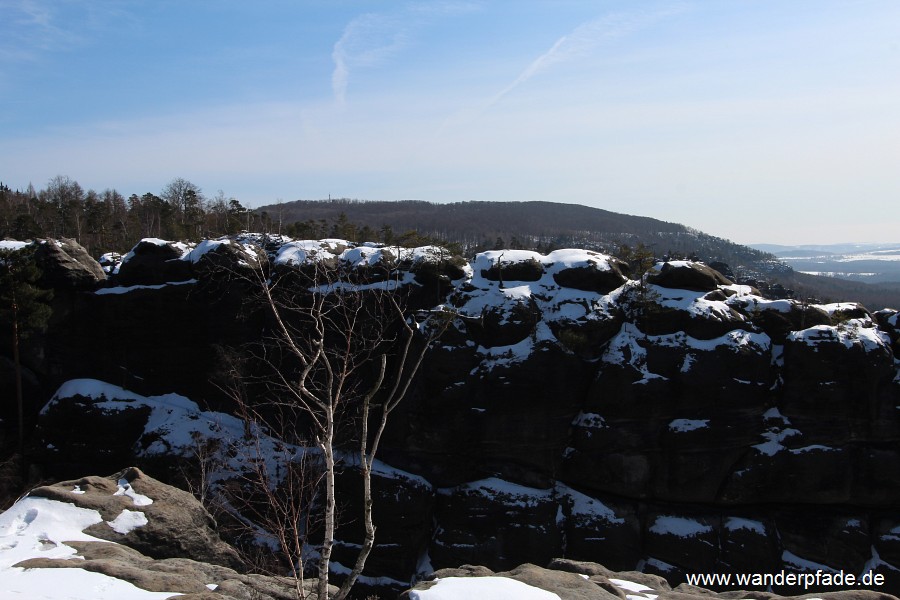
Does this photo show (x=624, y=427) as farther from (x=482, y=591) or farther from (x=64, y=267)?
(x=64, y=267)

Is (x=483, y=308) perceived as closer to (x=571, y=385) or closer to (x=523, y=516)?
(x=571, y=385)

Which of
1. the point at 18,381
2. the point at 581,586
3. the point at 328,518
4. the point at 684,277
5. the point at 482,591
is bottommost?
the point at 18,381

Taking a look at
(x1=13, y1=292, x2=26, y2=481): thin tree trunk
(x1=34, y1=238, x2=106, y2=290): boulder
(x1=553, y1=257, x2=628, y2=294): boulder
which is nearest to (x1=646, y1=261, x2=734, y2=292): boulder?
(x1=553, y1=257, x2=628, y2=294): boulder

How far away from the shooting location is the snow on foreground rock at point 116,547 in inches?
383

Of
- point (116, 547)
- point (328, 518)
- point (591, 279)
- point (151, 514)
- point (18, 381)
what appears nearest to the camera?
point (328, 518)

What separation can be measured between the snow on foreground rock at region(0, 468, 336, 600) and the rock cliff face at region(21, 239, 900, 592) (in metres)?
13.6

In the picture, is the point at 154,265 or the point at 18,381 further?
the point at 154,265

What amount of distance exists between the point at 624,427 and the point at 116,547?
2419 cm

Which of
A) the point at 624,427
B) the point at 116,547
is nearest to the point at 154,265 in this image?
the point at 116,547

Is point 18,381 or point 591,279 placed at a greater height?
point 591,279

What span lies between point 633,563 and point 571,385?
29.8 ft

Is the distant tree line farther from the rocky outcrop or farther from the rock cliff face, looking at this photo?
the rocky outcrop

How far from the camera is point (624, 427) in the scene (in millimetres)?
30062

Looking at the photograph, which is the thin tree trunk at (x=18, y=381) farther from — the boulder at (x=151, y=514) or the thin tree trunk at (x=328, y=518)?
the thin tree trunk at (x=328, y=518)
